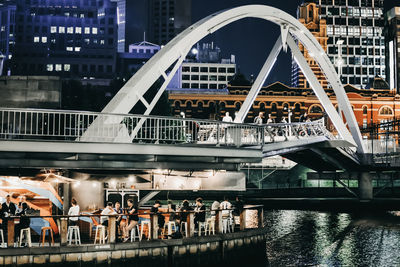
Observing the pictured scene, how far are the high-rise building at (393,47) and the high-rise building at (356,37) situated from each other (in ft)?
5.43

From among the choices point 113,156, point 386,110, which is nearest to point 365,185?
point 113,156

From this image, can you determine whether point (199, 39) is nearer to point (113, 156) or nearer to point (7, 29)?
point (113, 156)

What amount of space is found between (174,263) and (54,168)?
6.47 m

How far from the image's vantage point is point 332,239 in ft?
98.5

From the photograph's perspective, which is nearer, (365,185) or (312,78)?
(312,78)

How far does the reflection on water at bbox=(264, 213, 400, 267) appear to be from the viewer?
2327 cm

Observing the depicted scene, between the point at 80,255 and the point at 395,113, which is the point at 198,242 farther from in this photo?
the point at 395,113

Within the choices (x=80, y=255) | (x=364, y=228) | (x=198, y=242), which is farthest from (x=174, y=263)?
(x=364, y=228)

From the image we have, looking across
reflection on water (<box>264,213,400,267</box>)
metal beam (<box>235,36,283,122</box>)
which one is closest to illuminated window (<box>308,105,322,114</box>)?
reflection on water (<box>264,213,400,267</box>)

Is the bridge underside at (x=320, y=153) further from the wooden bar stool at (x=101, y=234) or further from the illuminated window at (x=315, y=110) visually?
the illuminated window at (x=315, y=110)

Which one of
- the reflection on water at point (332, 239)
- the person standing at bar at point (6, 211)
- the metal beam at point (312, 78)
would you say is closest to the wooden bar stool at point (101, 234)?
the person standing at bar at point (6, 211)

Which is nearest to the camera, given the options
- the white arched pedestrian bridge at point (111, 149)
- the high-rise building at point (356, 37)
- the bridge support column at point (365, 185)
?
the white arched pedestrian bridge at point (111, 149)

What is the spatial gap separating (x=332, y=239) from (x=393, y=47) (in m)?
119

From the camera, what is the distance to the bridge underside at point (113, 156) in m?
19.2
